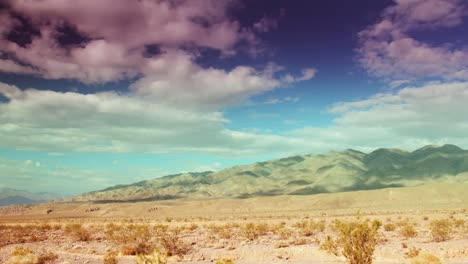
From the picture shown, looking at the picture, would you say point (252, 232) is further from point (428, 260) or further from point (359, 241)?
point (428, 260)

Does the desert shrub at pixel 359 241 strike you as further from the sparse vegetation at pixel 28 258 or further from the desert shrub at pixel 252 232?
the desert shrub at pixel 252 232

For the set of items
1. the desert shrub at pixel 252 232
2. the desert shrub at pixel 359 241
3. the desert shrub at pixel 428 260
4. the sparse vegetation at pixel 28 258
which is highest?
A: the desert shrub at pixel 359 241

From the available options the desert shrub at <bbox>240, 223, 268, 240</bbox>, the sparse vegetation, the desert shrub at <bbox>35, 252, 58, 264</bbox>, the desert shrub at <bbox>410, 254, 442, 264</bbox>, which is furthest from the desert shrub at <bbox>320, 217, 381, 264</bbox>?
the desert shrub at <bbox>240, 223, 268, 240</bbox>

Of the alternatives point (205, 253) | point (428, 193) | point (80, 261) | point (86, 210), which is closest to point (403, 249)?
point (205, 253)

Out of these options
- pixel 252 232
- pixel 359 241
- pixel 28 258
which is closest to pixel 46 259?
pixel 28 258

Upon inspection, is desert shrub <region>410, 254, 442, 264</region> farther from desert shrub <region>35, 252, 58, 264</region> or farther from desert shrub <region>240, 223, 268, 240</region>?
desert shrub <region>35, 252, 58, 264</region>

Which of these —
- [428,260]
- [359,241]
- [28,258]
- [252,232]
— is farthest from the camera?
[252,232]

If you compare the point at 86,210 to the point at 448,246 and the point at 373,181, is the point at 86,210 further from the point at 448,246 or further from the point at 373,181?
the point at 373,181

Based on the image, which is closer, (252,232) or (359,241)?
(359,241)

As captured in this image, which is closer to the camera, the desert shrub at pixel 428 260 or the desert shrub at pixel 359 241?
the desert shrub at pixel 428 260

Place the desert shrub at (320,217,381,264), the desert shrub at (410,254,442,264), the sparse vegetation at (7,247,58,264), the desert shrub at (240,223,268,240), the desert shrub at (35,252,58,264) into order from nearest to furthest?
the desert shrub at (410,254,442,264), the desert shrub at (320,217,381,264), the sparse vegetation at (7,247,58,264), the desert shrub at (35,252,58,264), the desert shrub at (240,223,268,240)

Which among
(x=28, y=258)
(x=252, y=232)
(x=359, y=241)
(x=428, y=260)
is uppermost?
(x=359, y=241)

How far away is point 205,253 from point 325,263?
795 cm

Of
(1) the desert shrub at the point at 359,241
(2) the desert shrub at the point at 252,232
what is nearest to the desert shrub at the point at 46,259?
(2) the desert shrub at the point at 252,232
